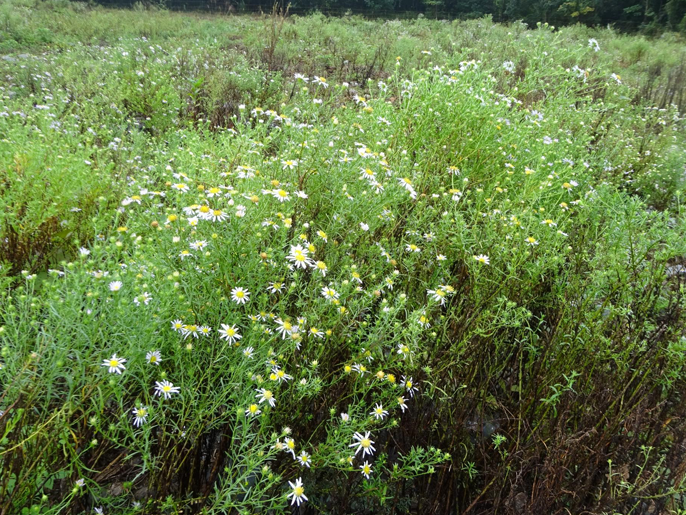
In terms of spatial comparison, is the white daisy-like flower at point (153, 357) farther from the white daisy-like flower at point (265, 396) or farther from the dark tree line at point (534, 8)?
the dark tree line at point (534, 8)

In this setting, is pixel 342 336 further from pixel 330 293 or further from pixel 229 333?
pixel 229 333

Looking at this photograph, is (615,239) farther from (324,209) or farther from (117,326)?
(117,326)

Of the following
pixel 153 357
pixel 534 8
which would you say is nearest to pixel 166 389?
pixel 153 357

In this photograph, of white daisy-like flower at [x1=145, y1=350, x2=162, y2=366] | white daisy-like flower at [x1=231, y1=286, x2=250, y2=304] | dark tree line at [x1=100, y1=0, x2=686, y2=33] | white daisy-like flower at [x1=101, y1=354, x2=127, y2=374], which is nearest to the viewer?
white daisy-like flower at [x1=101, y1=354, x2=127, y2=374]

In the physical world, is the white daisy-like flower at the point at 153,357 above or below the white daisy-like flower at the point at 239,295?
below

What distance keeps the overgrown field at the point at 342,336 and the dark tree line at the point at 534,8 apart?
56.8 ft

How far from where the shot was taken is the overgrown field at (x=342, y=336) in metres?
1.45

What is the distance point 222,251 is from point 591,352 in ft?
5.49

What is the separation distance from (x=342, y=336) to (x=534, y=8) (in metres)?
29.2

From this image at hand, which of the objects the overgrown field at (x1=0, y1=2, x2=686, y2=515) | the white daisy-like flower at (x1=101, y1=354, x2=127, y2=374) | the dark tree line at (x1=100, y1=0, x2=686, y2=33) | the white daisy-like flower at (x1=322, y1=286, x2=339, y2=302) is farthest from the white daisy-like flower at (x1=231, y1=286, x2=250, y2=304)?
the dark tree line at (x1=100, y1=0, x2=686, y2=33)

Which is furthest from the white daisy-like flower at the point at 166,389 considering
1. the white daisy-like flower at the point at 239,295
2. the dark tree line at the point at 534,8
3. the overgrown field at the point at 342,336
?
the dark tree line at the point at 534,8

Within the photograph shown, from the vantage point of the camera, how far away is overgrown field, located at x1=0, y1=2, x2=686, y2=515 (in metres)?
1.45

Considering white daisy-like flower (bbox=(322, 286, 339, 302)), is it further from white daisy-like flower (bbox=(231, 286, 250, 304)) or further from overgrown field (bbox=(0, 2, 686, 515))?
white daisy-like flower (bbox=(231, 286, 250, 304))

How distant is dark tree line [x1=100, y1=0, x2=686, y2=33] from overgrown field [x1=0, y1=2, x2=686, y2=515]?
17.3 metres
